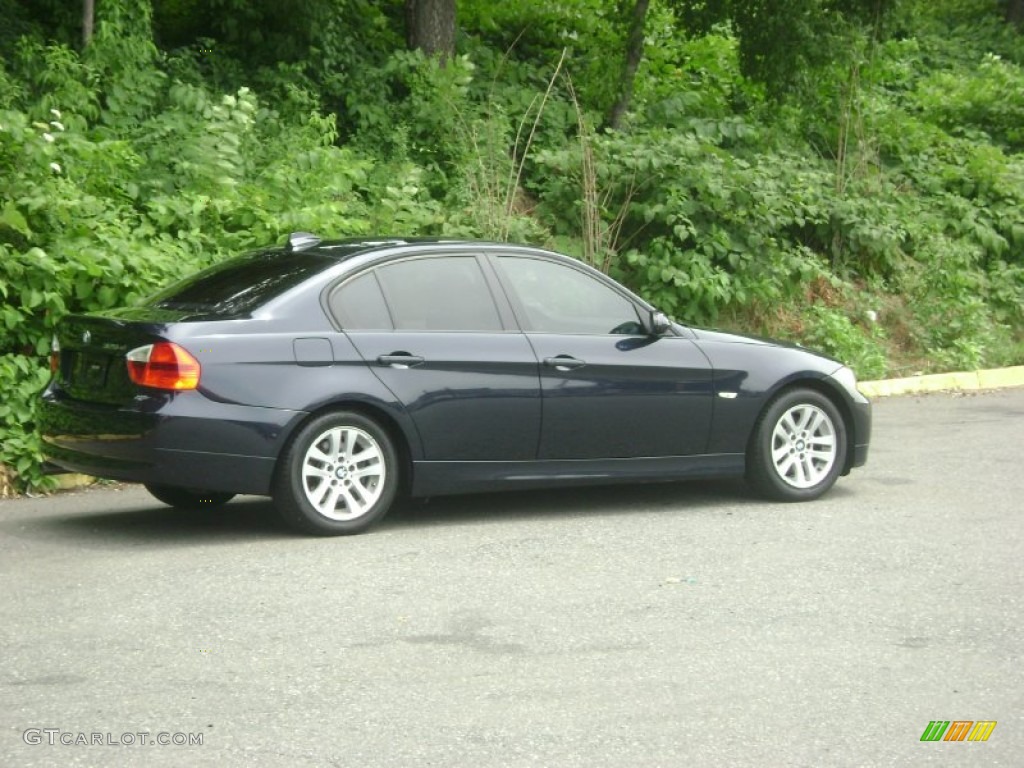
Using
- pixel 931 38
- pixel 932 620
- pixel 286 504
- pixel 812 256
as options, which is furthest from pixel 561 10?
pixel 932 620

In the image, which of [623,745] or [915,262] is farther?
[915,262]

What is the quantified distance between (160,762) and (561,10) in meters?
15.8

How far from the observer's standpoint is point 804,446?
925 cm

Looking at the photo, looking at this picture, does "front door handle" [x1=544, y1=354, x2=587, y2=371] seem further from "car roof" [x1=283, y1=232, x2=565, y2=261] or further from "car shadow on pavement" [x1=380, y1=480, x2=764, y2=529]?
"car shadow on pavement" [x1=380, y1=480, x2=764, y2=529]

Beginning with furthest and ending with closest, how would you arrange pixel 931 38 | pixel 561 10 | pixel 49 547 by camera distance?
pixel 931 38
pixel 561 10
pixel 49 547

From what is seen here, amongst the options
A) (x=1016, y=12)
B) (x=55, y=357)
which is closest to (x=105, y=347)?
(x=55, y=357)

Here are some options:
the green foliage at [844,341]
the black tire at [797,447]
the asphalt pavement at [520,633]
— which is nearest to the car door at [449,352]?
the asphalt pavement at [520,633]

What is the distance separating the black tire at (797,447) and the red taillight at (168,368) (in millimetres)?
3350

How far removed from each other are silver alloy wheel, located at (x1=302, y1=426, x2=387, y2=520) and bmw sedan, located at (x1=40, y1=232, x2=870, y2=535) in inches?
0.4

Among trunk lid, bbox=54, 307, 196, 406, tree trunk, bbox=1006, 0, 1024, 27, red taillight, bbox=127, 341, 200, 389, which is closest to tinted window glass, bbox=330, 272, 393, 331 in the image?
trunk lid, bbox=54, 307, 196, 406

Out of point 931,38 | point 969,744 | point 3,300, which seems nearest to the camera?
point 969,744

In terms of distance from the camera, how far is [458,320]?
8.41 meters

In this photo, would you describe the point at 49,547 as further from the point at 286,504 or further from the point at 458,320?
the point at 458,320

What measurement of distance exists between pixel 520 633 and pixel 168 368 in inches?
94.6
